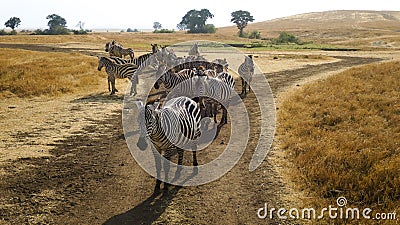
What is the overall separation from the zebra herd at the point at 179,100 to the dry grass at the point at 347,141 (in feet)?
9.38

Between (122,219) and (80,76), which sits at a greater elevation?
(80,76)

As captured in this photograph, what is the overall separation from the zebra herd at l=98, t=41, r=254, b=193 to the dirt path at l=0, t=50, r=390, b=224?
2.48ft

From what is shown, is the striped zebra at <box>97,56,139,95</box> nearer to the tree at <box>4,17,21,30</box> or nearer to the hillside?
the hillside

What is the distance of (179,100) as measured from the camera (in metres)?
8.52

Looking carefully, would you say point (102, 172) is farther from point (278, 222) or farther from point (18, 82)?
point (18, 82)

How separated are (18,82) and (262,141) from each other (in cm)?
1482

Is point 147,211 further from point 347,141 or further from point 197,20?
point 197,20

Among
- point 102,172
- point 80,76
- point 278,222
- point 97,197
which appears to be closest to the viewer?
point 278,222

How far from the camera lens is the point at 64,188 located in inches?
305

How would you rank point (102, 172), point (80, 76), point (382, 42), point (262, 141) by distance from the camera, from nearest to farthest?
1. point (102, 172)
2. point (262, 141)
3. point (80, 76)
4. point (382, 42)

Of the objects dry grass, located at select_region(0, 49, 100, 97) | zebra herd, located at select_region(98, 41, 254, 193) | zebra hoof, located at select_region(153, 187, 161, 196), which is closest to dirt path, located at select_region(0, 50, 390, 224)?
zebra hoof, located at select_region(153, 187, 161, 196)

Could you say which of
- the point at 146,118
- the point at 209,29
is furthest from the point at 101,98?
the point at 209,29

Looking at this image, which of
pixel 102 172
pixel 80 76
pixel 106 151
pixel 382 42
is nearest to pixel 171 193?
pixel 102 172

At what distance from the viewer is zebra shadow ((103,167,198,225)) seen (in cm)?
648
